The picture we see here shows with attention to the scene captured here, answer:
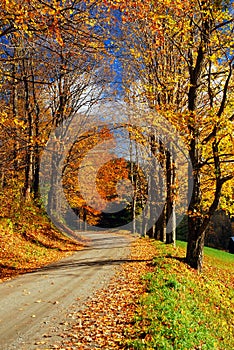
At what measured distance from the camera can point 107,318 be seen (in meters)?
7.79

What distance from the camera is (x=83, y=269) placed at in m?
13.7

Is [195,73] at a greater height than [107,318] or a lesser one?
greater

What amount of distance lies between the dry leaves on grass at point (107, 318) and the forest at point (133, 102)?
476cm

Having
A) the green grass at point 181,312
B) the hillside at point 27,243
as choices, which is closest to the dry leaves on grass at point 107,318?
the green grass at point 181,312

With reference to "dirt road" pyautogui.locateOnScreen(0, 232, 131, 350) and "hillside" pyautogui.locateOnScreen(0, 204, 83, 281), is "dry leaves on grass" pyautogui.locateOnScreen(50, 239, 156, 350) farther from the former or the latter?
"hillside" pyautogui.locateOnScreen(0, 204, 83, 281)

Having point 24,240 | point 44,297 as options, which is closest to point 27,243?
point 24,240

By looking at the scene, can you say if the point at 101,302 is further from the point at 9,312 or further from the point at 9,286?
the point at 9,286

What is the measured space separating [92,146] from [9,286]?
1843 centimetres

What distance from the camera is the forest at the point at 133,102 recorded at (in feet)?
35.2

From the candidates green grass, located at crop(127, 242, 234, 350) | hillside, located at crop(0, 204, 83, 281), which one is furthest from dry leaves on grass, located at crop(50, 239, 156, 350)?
hillside, located at crop(0, 204, 83, 281)

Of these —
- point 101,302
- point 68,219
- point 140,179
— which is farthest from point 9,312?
point 68,219

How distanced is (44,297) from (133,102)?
15.5 metres

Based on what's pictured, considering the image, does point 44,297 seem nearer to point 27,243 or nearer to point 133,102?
point 27,243

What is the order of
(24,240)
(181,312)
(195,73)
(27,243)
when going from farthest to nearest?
1. (24,240)
2. (27,243)
3. (195,73)
4. (181,312)
